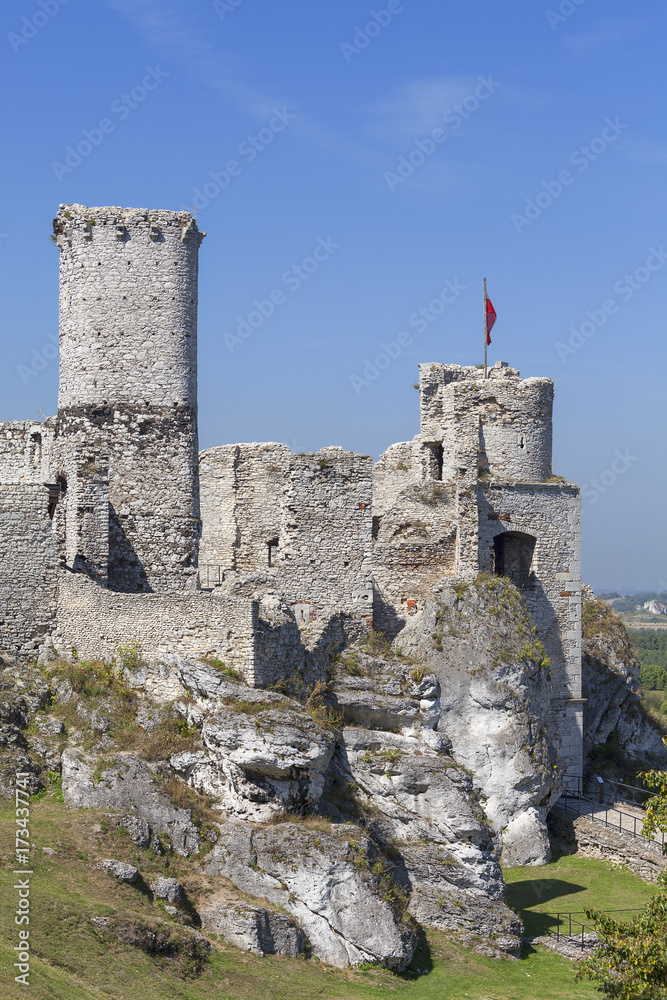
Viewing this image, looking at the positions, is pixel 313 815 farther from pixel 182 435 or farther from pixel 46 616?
pixel 182 435

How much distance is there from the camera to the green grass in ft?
91.9

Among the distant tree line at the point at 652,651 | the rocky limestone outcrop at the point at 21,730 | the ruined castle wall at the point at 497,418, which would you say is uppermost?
the ruined castle wall at the point at 497,418

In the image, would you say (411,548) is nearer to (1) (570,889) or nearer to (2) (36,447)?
(1) (570,889)

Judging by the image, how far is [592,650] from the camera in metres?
40.2

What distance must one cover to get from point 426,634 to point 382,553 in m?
3.06

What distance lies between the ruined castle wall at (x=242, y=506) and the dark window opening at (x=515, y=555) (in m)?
7.11

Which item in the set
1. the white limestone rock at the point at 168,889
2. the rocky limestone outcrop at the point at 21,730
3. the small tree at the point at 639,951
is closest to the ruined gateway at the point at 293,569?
the rocky limestone outcrop at the point at 21,730

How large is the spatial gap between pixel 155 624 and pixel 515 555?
536 inches

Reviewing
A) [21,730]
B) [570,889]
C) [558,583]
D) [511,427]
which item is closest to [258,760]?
[21,730]

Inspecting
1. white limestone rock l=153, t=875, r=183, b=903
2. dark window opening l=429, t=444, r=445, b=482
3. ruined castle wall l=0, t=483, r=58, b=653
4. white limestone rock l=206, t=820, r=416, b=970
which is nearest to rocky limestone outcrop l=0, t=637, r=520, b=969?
white limestone rock l=206, t=820, r=416, b=970

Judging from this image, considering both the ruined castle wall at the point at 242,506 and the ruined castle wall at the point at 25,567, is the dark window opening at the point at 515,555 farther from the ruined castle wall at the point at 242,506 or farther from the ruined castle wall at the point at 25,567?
the ruined castle wall at the point at 25,567

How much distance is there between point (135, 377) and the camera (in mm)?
28844

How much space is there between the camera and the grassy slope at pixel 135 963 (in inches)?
714

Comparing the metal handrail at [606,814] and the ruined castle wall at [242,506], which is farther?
the ruined castle wall at [242,506]
